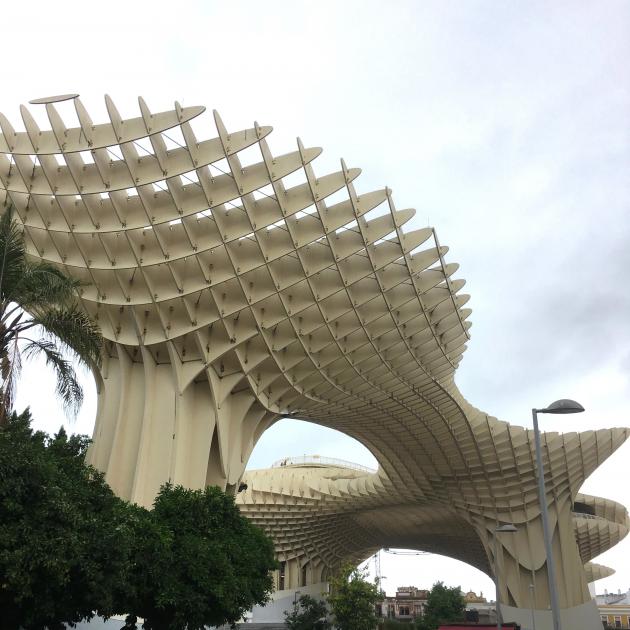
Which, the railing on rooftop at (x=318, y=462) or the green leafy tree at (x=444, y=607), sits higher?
the railing on rooftop at (x=318, y=462)

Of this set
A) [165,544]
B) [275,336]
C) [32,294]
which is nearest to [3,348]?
[32,294]

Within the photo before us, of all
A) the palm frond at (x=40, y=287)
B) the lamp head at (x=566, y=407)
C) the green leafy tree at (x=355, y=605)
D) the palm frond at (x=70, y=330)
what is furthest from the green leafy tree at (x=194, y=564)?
the green leafy tree at (x=355, y=605)

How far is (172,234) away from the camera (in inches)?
1079

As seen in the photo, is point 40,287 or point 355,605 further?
point 355,605

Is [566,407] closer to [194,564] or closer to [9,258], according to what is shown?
[194,564]

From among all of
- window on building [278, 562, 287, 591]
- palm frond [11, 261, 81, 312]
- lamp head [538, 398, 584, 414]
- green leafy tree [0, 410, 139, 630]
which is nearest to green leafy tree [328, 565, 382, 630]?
green leafy tree [0, 410, 139, 630]

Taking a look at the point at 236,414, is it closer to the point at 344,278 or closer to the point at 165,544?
the point at 344,278

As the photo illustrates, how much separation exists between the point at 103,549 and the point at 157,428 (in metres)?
14.1

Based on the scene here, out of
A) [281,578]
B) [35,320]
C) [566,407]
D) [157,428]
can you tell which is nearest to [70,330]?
[35,320]

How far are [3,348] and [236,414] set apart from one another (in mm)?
18563

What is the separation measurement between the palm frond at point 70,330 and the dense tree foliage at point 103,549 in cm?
242

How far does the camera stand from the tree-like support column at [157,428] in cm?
2870

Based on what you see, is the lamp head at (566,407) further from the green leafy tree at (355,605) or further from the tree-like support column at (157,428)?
the green leafy tree at (355,605)

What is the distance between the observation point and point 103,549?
15.7 meters
